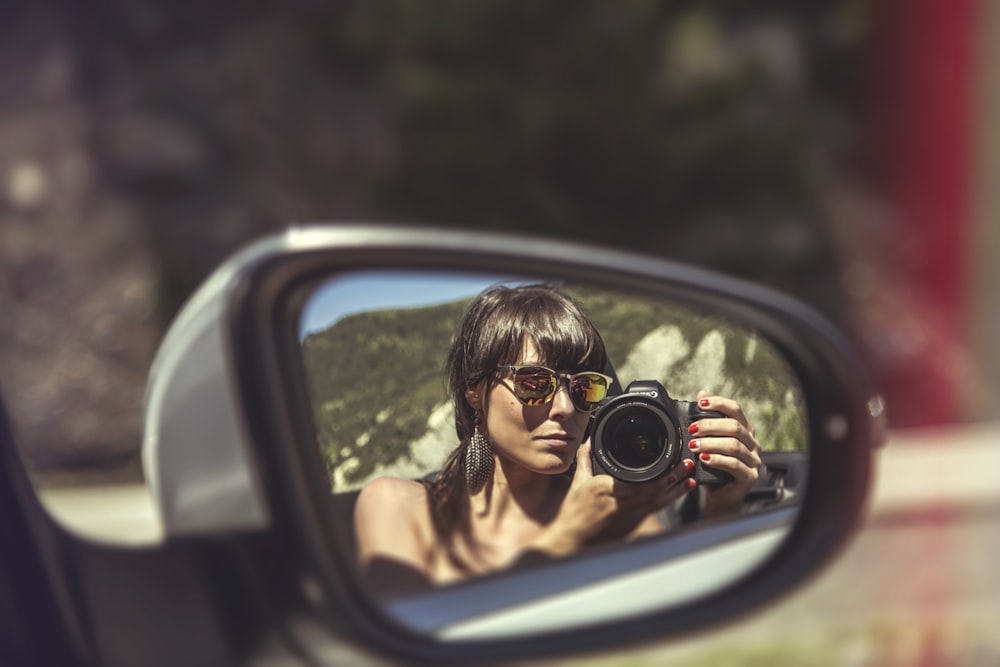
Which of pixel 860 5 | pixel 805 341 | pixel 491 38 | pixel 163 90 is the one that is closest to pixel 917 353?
pixel 860 5

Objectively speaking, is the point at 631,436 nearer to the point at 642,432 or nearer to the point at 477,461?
the point at 642,432

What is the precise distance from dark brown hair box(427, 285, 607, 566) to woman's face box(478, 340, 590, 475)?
0.04 feet

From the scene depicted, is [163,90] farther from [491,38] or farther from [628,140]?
[628,140]

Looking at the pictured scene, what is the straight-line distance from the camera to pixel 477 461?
929 mm

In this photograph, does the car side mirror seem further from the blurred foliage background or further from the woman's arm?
the blurred foliage background

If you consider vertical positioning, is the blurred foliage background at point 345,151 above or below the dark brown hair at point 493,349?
above

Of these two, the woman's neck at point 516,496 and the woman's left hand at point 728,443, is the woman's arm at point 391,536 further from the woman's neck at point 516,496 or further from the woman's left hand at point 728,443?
the woman's left hand at point 728,443

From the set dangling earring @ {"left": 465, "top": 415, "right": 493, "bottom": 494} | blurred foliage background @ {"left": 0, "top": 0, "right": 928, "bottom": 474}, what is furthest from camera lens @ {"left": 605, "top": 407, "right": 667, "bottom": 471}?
blurred foliage background @ {"left": 0, "top": 0, "right": 928, "bottom": 474}

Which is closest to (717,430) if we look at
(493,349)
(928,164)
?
(493,349)

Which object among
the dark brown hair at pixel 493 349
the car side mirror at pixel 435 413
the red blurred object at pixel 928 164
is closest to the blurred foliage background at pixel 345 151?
the red blurred object at pixel 928 164

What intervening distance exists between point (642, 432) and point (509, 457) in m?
0.13

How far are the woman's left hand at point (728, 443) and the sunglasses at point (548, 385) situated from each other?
0.37ft

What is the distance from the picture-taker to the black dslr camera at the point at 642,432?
0.96 metres

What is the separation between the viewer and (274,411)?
3.07 feet
